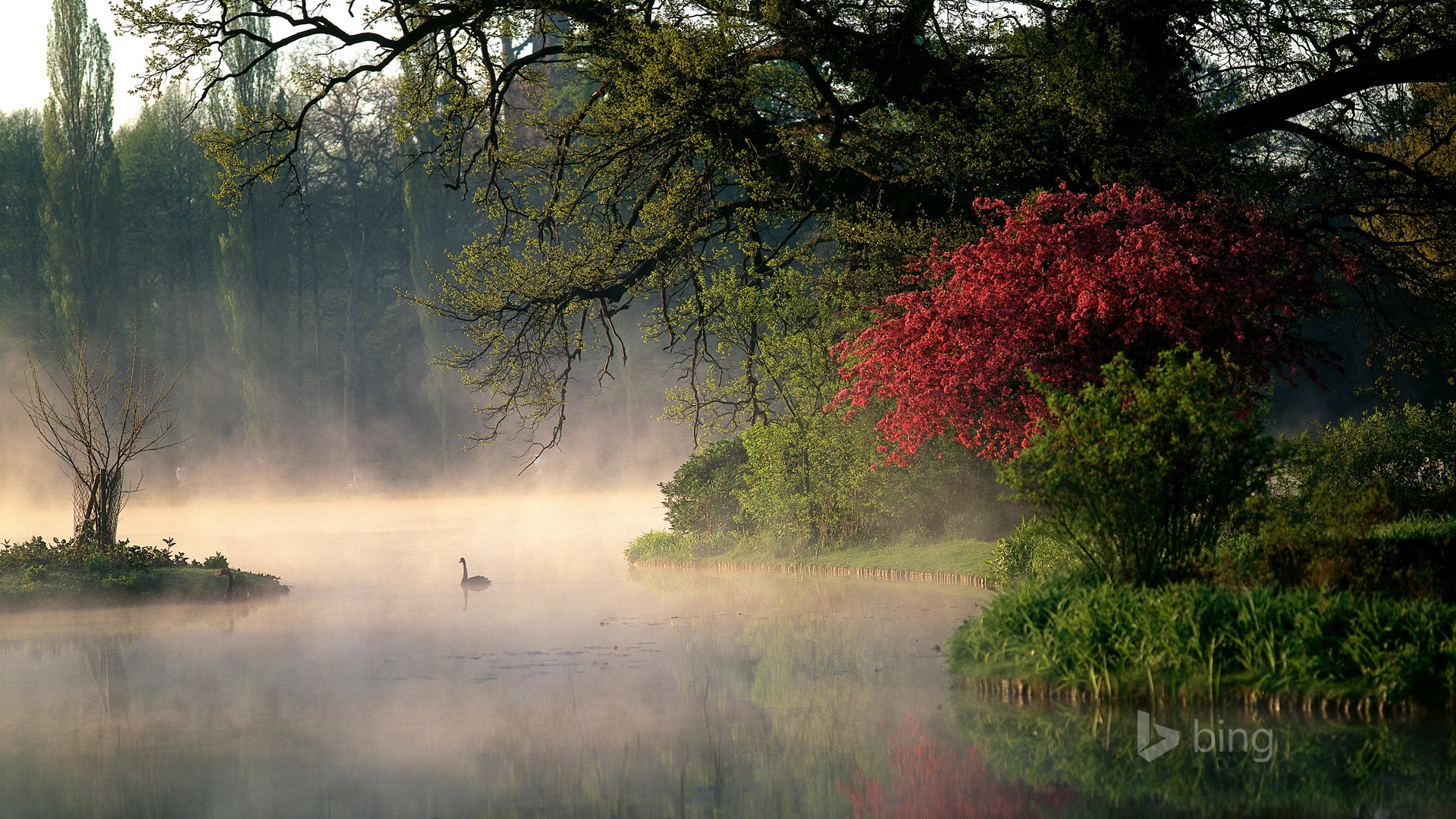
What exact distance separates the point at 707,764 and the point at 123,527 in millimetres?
29250

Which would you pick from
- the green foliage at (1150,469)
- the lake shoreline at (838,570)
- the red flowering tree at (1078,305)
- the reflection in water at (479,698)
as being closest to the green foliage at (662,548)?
the lake shoreline at (838,570)

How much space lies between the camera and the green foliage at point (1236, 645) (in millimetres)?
8406

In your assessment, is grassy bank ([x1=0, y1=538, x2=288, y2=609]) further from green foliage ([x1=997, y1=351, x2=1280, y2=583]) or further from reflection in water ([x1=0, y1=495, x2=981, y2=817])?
green foliage ([x1=997, y1=351, x2=1280, y2=583])

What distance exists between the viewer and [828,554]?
20719mm

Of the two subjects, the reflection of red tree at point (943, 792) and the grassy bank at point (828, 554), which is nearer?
the reflection of red tree at point (943, 792)

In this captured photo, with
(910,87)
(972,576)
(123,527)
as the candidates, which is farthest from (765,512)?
(123,527)

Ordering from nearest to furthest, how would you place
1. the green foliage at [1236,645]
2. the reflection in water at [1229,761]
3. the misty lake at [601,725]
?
the reflection in water at [1229,761]
the misty lake at [601,725]
the green foliage at [1236,645]

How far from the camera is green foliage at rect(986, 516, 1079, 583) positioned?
14.4 m

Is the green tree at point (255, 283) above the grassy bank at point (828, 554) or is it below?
above

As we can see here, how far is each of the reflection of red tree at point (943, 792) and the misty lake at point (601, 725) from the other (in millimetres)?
25

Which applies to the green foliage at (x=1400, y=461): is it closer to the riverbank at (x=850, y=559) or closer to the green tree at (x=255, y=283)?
the riverbank at (x=850, y=559)

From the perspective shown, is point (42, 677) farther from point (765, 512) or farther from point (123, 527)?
point (123, 527)

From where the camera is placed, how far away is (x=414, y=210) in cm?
4938

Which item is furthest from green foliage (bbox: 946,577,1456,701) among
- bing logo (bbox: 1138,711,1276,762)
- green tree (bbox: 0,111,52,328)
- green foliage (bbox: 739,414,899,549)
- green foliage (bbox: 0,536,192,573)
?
green tree (bbox: 0,111,52,328)
